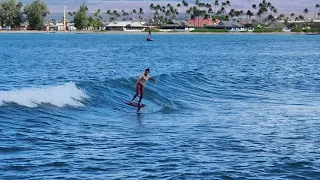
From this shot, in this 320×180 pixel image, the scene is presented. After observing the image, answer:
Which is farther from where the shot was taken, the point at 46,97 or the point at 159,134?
the point at 46,97

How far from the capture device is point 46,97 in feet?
98.2

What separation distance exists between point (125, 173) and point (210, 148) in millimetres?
3874

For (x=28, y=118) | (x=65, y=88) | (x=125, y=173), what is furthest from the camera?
(x=65, y=88)

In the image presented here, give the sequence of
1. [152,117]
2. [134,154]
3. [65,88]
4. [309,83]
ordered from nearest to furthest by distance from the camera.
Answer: [134,154]
[152,117]
[65,88]
[309,83]

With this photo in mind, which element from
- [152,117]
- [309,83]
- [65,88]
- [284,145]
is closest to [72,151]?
[284,145]

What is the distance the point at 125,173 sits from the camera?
15641 mm

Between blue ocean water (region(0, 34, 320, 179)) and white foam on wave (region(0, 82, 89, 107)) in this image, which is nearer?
blue ocean water (region(0, 34, 320, 179))

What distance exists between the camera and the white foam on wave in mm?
28044

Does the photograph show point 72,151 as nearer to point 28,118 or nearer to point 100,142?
point 100,142

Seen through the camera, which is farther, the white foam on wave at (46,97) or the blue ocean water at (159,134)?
the white foam on wave at (46,97)

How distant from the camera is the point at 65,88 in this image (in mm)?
33875

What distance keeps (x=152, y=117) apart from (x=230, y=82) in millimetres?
22793

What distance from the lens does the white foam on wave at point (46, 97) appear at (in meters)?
28.0

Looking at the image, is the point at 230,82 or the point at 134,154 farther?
the point at 230,82
